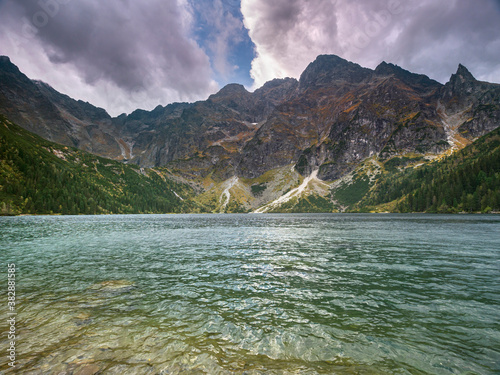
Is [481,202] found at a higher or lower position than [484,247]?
higher

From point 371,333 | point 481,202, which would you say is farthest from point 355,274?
point 481,202

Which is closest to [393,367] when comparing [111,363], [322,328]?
[322,328]

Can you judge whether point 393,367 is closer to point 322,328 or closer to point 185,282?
point 322,328

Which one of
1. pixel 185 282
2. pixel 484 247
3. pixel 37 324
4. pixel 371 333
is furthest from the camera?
pixel 484 247

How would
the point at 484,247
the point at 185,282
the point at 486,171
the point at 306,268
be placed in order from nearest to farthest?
1. the point at 185,282
2. the point at 306,268
3. the point at 484,247
4. the point at 486,171

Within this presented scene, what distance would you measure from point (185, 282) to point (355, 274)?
17743 mm

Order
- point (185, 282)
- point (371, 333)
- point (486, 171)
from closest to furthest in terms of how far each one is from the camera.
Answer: point (371, 333)
point (185, 282)
point (486, 171)

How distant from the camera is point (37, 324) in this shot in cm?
1329

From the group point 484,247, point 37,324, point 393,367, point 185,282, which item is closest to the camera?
point 393,367

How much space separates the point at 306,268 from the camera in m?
27.3

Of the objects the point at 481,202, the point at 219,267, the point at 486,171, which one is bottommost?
the point at 219,267

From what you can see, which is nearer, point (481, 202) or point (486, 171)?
point (481, 202)

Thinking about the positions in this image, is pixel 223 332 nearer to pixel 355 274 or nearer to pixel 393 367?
pixel 393 367

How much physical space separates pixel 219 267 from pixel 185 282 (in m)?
6.79
